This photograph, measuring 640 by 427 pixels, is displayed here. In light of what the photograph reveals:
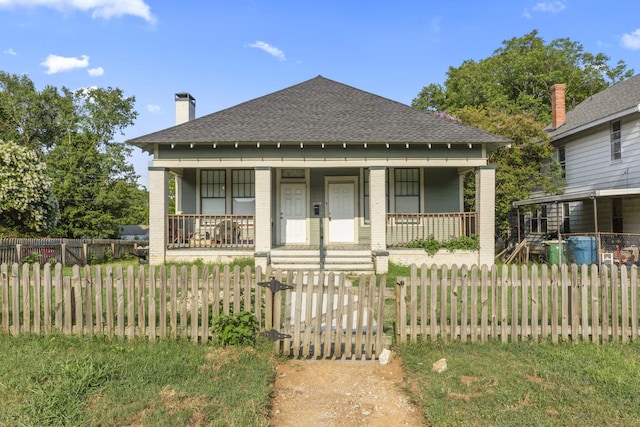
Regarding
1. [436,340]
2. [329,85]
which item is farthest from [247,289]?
[329,85]

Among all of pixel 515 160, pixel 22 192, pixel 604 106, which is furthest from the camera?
pixel 604 106

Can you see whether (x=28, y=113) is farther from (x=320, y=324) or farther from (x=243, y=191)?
(x=320, y=324)

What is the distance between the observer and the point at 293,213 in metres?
14.5

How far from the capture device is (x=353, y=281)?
1052 cm

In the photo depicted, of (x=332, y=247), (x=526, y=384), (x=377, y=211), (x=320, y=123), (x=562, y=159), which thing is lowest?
(x=526, y=384)

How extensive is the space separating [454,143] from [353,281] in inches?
215

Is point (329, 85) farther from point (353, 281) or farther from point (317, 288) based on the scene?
point (317, 288)

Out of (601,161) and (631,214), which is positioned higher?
(601,161)

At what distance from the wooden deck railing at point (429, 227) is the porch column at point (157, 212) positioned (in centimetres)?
717

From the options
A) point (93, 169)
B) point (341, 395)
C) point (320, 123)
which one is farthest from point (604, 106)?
point (93, 169)

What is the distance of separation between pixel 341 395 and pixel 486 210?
9.97m

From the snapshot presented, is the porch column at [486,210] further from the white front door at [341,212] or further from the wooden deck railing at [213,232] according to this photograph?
the wooden deck railing at [213,232]

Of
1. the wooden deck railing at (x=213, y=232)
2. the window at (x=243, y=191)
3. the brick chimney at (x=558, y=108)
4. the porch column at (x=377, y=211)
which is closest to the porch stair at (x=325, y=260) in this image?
the porch column at (x=377, y=211)

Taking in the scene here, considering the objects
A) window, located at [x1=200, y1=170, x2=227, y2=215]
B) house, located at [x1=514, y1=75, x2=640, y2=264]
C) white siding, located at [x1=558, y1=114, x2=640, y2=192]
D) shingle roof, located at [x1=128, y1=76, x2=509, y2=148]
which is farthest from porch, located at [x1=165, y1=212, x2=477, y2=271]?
white siding, located at [x1=558, y1=114, x2=640, y2=192]
